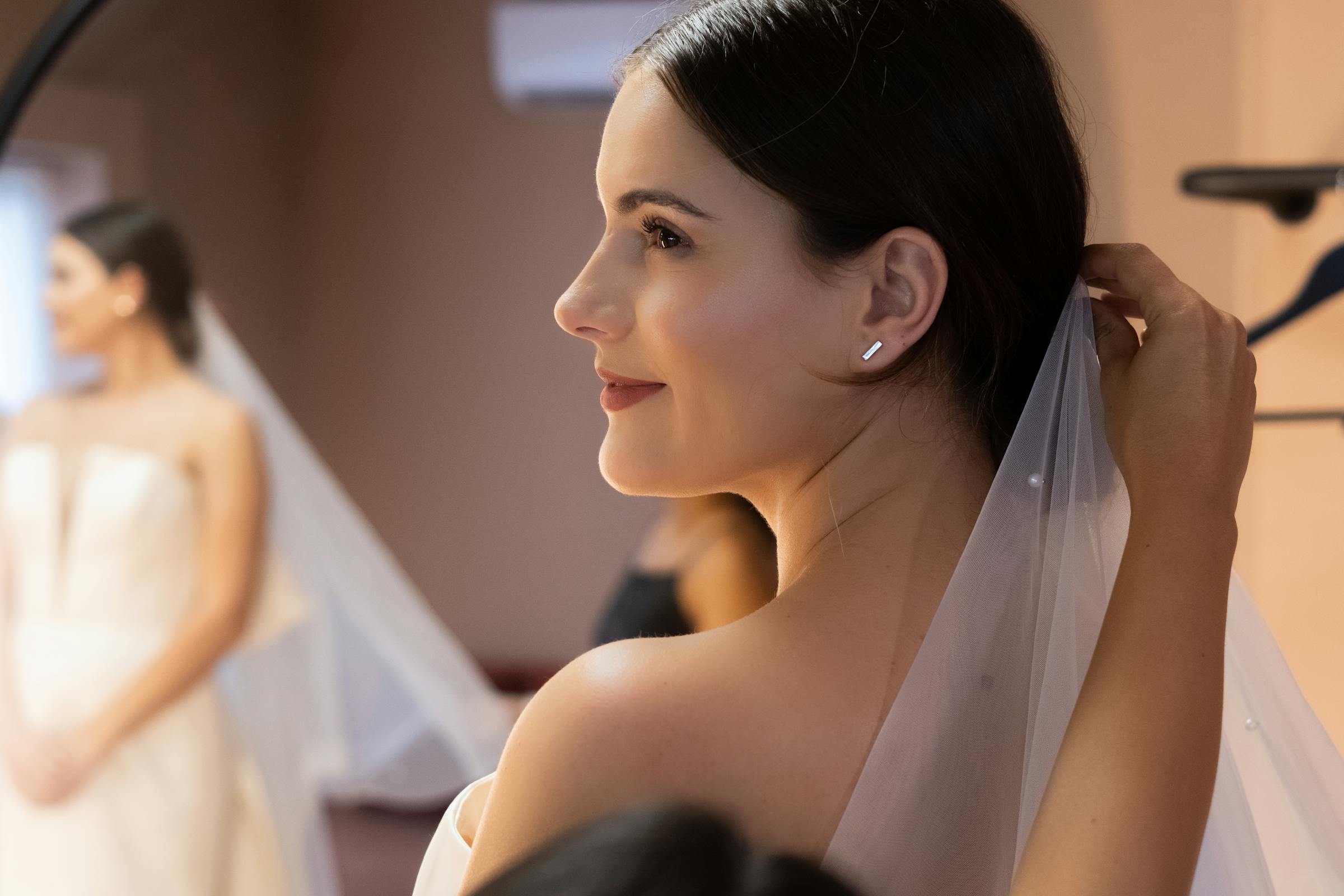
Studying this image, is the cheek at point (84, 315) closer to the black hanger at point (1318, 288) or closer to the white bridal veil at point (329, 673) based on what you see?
the white bridal veil at point (329, 673)

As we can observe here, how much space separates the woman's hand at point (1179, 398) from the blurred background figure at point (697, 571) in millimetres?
868

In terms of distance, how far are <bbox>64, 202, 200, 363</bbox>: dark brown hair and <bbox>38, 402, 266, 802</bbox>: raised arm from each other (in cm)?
11

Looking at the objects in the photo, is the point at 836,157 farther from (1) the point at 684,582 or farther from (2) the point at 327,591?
(2) the point at 327,591

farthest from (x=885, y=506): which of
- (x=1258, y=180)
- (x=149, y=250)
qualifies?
(x=149, y=250)

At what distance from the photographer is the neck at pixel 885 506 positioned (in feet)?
1.61

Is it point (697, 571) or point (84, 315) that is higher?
point (84, 315)

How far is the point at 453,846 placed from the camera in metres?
0.58

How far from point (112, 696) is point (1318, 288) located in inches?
49.4

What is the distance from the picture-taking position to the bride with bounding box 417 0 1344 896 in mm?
418

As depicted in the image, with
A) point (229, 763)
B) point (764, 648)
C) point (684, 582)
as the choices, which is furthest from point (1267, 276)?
point (229, 763)

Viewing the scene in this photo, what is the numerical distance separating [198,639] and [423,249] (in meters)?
0.55

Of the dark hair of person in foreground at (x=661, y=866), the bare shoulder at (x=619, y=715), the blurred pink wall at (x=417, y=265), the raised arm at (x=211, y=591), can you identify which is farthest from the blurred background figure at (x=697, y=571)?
the dark hair of person in foreground at (x=661, y=866)

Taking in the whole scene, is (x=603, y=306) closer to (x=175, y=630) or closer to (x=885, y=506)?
(x=885, y=506)

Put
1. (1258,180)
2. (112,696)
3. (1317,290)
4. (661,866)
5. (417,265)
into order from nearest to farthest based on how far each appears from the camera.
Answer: (661,866)
(1317,290)
(1258,180)
(112,696)
(417,265)
